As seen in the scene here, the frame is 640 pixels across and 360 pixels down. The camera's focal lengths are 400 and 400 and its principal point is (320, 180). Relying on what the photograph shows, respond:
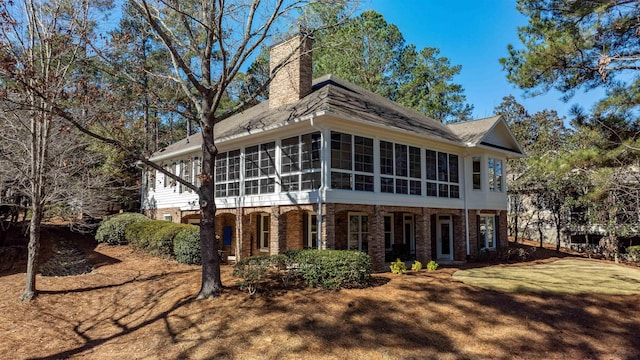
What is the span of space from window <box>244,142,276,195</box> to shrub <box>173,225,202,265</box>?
2531 mm

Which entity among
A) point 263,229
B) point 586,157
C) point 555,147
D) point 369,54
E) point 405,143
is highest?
point 369,54

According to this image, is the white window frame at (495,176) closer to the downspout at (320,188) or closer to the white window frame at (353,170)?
the white window frame at (353,170)

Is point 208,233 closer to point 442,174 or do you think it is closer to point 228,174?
point 228,174

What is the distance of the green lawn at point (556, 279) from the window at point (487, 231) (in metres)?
3.37

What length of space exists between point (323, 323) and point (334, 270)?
2261 millimetres

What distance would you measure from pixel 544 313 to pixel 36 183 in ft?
43.5

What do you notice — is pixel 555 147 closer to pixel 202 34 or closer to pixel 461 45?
pixel 461 45

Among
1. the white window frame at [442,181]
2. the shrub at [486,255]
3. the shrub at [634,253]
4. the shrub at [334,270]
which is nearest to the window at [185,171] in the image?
the white window frame at [442,181]

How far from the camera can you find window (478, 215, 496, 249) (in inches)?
746

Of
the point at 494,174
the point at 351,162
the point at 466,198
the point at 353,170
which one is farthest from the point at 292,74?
the point at 494,174

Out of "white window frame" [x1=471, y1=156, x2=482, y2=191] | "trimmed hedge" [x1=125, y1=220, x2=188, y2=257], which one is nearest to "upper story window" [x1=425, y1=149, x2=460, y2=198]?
"white window frame" [x1=471, y1=156, x2=482, y2=191]

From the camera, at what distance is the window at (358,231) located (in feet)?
50.2

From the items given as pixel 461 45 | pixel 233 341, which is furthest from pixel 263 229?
pixel 461 45

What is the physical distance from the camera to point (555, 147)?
2738 centimetres
